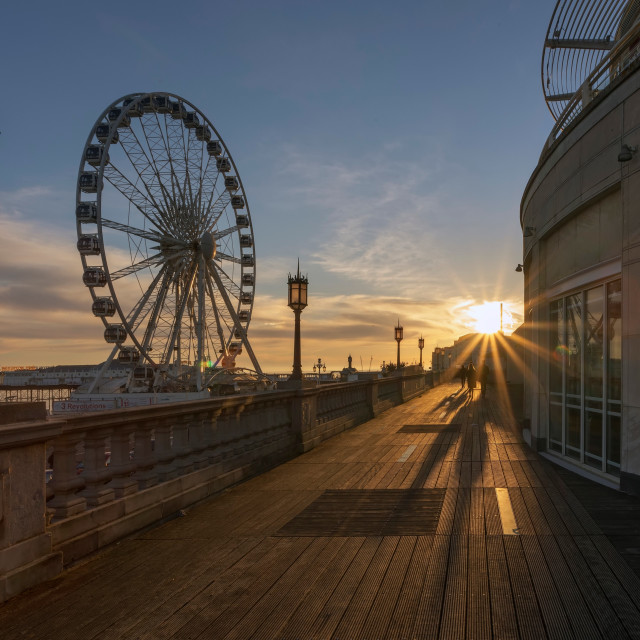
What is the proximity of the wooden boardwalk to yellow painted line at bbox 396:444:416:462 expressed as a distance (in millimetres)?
2607

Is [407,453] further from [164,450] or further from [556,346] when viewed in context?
[164,450]

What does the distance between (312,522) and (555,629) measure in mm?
3559

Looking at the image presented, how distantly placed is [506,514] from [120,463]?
4.52 meters

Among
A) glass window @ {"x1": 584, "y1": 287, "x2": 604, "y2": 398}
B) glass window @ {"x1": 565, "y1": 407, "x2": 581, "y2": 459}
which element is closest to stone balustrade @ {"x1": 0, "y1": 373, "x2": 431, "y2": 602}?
glass window @ {"x1": 565, "y1": 407, "x2": 581, "y2": 459}

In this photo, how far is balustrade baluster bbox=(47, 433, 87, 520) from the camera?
236 inches

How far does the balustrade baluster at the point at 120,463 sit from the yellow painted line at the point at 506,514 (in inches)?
160

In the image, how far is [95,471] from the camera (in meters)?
6.52

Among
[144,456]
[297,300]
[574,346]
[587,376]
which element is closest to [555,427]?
[574,346]

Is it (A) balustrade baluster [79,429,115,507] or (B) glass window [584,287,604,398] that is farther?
(B) glass window [584,287,604,398]

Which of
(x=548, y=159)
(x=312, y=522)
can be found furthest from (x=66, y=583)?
(x=548, y=159)

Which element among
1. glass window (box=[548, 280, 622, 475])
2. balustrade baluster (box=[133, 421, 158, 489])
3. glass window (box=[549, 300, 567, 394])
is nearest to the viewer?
balustrade baluster (box=[133, 421, 158, 489])

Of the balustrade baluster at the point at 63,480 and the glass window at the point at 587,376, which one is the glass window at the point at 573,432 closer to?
the glass window at the point at 587,376

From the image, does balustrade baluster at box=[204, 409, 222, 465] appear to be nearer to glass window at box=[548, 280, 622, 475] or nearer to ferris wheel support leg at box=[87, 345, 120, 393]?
glass window at box=[548, 280, 622, 475]

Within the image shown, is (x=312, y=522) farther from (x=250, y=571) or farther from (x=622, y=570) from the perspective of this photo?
(x=622, y=570)
